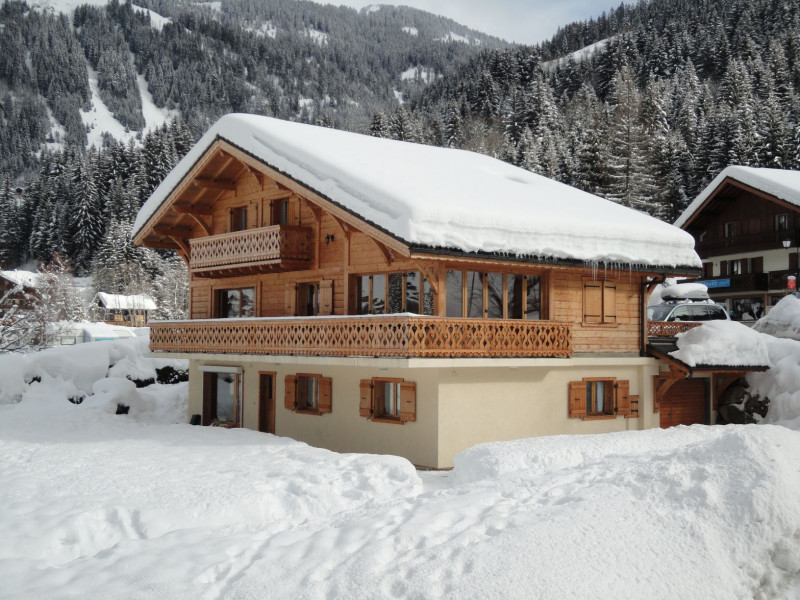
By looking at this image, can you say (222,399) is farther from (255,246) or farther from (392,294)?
(392,294)

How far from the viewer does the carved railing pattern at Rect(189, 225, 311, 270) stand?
71.0 feet

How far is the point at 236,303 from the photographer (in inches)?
1019

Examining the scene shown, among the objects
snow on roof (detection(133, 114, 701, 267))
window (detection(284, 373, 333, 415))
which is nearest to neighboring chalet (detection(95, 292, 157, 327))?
snow on roof (detection(133, 114, 701, 267))

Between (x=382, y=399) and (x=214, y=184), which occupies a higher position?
(x=214, y=184)

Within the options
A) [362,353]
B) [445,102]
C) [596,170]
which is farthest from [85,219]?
[362,353]

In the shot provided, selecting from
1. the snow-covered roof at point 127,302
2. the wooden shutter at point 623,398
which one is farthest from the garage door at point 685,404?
the snow-covered roof at point 127,302

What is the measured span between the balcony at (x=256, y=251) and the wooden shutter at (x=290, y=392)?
Result: 3.26 m

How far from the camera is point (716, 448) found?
1173cm

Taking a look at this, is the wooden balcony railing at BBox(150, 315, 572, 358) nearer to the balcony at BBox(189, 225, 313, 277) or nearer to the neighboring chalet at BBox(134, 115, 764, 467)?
the neighboring chalet at BBox(134, 115, 764, 467)

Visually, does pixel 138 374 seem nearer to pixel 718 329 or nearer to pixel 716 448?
pixel 718 329

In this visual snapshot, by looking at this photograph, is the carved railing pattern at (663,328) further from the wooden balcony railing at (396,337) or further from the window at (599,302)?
the wooden balcony railing at (396,337)

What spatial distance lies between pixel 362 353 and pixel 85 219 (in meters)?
92.7

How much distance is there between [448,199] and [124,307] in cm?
7530

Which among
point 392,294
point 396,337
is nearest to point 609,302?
point 392,294
